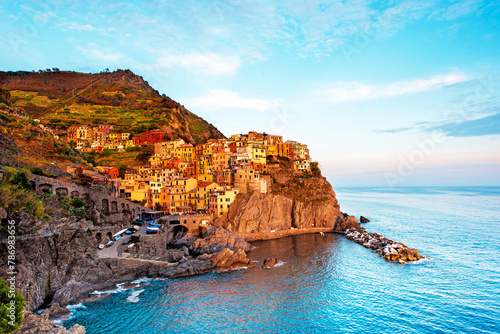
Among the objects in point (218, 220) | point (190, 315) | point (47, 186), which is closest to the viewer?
point (190, 315)

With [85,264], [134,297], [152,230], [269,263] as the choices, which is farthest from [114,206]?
[269,263]

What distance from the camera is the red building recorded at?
94000mm

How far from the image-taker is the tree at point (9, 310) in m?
19.7

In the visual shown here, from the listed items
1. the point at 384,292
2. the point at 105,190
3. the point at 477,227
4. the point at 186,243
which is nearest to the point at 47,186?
the point at 105,190

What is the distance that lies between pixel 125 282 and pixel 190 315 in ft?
39.4

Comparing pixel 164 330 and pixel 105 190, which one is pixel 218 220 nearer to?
pixel 105 190

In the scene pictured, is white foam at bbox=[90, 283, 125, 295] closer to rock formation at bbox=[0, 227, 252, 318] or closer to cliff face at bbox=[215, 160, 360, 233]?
rock formation at bbox=[0, 227, 252, 318]

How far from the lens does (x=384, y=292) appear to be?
3484cm

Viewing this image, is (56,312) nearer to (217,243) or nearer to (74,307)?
(74,307)

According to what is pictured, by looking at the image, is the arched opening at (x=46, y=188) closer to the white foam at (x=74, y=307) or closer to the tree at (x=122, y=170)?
the white foam at (x=74, y=307)

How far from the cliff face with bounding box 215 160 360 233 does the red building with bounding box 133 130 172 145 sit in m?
39.1

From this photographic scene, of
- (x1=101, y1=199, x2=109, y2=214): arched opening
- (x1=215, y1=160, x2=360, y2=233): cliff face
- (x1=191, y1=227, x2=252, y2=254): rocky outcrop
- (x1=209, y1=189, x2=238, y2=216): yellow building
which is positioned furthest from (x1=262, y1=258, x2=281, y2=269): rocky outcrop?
(x1=101, y1=199, x2=109, y2=214): arched opening

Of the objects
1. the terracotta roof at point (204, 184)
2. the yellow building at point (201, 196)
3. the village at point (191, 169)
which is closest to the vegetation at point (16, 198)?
the village at point (191, 169)

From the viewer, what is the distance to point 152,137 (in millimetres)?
94250
